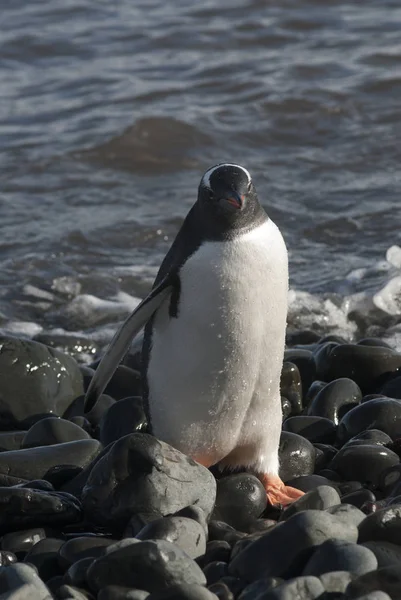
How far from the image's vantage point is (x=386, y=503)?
470cm

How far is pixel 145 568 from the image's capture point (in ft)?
13.0

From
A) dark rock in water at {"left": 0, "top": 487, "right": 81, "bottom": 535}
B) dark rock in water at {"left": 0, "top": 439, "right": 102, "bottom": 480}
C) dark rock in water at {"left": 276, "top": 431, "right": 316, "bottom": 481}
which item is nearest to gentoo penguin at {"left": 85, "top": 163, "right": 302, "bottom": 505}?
dark rock in water at {"left": 276, "top": 431, "right": 316, "bottom": 481}

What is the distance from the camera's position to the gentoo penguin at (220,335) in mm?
4938

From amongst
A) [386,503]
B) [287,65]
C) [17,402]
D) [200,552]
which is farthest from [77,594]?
[287,65]

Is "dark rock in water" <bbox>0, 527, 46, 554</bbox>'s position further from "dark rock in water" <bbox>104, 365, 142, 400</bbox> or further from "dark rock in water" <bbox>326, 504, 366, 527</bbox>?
"dark rock in water" <bbox>104, 365, 142, 400</bbox>

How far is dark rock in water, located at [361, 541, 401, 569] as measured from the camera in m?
4.00

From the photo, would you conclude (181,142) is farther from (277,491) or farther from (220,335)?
(277,491)

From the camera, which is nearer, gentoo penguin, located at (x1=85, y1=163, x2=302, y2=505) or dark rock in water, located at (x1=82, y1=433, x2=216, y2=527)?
dark rock in water, located at (x1=82, y1=433, x2=216, y2=527)

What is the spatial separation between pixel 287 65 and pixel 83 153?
3.51 metres

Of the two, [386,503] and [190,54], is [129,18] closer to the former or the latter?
[190,54]

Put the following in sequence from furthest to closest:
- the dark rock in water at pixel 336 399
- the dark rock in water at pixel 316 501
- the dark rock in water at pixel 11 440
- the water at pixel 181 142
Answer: the water at pixel 181 142, the dark rock in water at pixel 336 399, the dark rock in water at pixel 11 440, the dark rock in water at pixel 316 501

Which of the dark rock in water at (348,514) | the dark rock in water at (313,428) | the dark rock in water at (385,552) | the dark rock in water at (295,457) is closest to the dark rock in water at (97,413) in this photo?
the dark rock in water at (313,428)

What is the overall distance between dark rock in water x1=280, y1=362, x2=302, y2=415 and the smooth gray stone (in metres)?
2.56

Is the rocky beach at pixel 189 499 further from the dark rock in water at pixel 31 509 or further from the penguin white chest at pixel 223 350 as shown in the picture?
the penguin white chest at pixel 223 350
